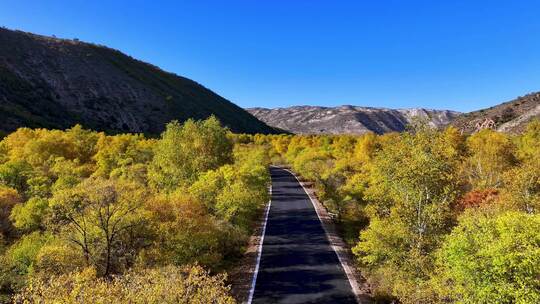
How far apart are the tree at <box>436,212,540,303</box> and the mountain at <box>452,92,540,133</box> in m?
92.3

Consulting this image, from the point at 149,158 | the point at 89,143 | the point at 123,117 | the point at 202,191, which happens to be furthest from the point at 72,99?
the point at 202,191

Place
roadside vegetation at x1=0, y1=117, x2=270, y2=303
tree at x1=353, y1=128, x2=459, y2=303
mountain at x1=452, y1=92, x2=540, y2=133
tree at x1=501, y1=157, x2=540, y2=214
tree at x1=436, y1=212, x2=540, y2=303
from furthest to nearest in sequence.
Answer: mountain at x1=452, y1=92, x2=540, y2=133 → tree at x1=501, y1=157, x2=540, y2=214 → tree at x1=353, y1=128, x2=459, y2=303 → roadside vegetation at x1=0, y1=117, x2=270, y2=303 → tree at x1=436, y1=212, x2=540, y2=303

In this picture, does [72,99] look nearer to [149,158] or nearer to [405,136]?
[149,158]

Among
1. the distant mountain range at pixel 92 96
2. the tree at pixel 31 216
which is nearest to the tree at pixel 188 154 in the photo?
the tree at pixel 31 216

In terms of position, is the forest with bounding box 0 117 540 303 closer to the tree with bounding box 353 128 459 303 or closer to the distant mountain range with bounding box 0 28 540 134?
the tree with bounding box 353 128 459 303

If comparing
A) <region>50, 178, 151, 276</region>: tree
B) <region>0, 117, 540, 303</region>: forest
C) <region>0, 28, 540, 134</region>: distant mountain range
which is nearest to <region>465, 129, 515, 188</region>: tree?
<region>0, 117, 540, 303</region>: forest

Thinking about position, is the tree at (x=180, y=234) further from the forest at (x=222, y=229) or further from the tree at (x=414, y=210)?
the tree at (x=414, y=210)

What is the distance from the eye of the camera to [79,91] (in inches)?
5443

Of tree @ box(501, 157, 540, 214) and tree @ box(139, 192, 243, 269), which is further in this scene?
tree @ box(501, 157, 540, 214)

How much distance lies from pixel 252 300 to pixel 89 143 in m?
62.3

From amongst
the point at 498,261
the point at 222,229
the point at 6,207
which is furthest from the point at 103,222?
the point at 6,207

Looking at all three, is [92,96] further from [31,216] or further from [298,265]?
[298,265]

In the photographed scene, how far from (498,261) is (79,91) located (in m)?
145

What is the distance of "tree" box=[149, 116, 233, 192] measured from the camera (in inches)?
→ 1797
